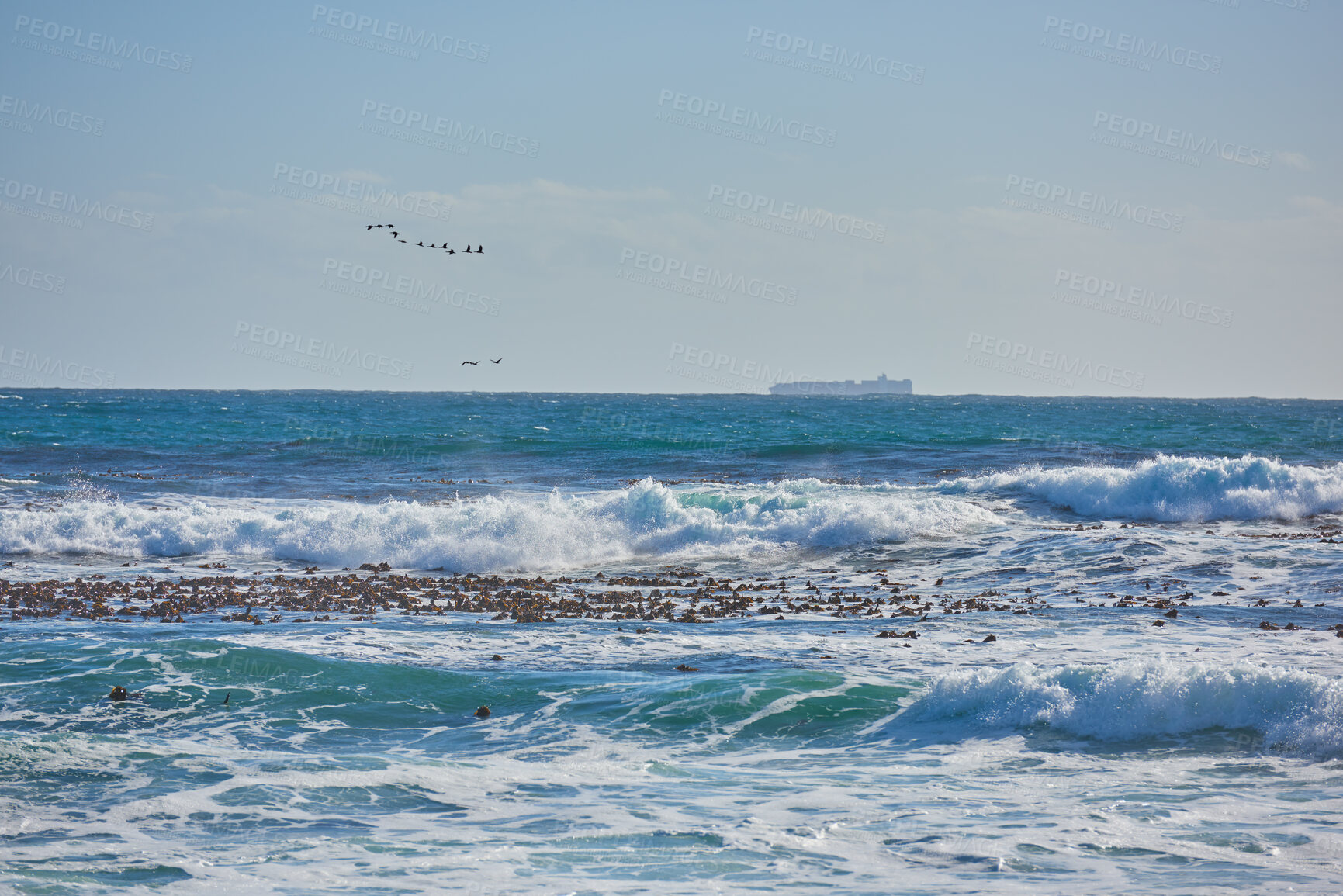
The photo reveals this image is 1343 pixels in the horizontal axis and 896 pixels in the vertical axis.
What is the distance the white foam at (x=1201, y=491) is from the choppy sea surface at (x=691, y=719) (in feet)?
7.33

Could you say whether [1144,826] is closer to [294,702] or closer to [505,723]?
[505,723]

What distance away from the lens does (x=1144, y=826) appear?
8805 mm

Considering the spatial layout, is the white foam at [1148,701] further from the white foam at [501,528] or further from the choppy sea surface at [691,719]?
the white foam at [501,528]

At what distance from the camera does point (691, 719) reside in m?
12.2

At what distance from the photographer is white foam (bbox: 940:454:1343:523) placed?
102 ft

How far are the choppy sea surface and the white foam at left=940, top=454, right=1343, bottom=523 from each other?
7.33 feet

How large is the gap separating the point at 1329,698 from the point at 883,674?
16.8 feet

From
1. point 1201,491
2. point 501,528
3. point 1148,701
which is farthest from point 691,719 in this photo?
point 1201,491

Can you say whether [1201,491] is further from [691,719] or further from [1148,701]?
[691,719]

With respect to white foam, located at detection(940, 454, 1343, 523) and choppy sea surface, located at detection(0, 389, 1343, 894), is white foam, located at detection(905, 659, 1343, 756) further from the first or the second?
white foam, located at detection(940, 454, 1343, 523)

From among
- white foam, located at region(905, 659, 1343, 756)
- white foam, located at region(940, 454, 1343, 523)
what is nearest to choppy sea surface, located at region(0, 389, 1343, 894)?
white foam, located at region(905, 659, 1343, 756)

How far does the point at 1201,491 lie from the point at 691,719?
2587 cm

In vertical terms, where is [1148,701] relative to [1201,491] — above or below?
below

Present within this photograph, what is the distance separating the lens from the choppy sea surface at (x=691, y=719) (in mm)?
8234
